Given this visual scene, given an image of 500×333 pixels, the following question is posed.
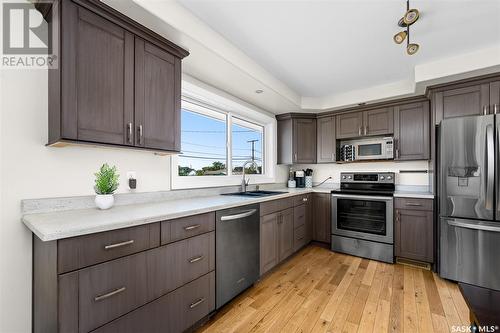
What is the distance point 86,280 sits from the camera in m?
1.11

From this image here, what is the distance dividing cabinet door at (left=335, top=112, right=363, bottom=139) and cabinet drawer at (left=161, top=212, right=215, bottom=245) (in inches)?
112

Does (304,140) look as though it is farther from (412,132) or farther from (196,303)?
(196,303)

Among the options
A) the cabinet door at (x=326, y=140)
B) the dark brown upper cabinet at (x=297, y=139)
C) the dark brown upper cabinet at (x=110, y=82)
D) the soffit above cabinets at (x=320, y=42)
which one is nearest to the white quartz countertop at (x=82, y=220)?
the dark brown upper cabinet at (x=110, y=82)

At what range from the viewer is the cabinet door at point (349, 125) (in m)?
3.61

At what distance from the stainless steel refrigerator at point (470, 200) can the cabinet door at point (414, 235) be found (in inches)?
10.5

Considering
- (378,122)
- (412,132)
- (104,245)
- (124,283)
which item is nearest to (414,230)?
(412,132)

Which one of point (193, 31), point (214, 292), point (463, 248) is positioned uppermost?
point (193, 31)

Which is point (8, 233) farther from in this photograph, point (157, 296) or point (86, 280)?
point (157, 296)

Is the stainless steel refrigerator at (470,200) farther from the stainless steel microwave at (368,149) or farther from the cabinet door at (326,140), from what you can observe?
the cabinet door at (326,140)

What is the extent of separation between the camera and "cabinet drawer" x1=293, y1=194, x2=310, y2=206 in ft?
10.6

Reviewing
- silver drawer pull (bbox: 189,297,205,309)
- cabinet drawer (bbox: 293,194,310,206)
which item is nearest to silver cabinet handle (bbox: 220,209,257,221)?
silver drawer pull (bbox: 189,297,205,309)

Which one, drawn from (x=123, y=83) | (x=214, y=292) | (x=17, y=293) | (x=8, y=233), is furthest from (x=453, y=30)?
(x=17, y=293)

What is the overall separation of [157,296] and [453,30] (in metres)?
3.21

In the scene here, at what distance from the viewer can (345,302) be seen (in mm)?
2094
